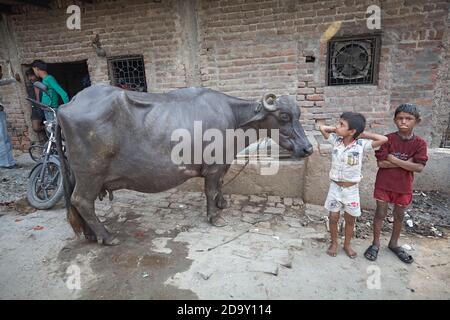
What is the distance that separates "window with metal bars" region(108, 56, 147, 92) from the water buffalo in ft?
9.27

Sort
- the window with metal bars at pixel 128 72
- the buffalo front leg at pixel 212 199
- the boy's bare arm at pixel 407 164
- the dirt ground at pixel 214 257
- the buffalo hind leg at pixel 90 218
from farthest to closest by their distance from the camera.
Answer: the window with metal bars at pixel 128 72, the buffalo front leg at pixel 212 199, the buffalo hind leg at pixel 90 218, the boy's bare arm at pixel 407 164, the dirt ground at pixel 214 257

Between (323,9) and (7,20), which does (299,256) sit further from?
(7,20)

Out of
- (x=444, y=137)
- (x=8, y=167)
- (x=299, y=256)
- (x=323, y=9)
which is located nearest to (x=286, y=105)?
(x=299, y=256)

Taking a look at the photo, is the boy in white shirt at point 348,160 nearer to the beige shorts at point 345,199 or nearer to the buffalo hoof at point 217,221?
the beige shorts at point 345,199

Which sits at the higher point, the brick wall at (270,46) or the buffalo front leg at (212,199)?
the brick wall at (270,46)

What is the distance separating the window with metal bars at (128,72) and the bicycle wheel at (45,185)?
2.22 m

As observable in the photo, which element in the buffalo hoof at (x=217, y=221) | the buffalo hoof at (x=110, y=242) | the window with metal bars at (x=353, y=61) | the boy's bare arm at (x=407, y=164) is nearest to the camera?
the boy's bare arm at (x=407, y=164)

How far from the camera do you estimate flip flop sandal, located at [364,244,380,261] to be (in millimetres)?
3027

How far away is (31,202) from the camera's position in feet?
14.7

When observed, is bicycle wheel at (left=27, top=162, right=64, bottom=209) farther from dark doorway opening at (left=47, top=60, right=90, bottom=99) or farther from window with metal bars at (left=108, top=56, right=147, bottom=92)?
dark doorway opening at (left=47, top=60, right=90, bottom=99)

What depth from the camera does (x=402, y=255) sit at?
3039 millimetres

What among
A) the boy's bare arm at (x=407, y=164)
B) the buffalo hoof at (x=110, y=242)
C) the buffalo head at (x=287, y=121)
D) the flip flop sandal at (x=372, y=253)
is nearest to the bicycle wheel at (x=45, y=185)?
A: the buffalo hoof at (x=110, y=242)

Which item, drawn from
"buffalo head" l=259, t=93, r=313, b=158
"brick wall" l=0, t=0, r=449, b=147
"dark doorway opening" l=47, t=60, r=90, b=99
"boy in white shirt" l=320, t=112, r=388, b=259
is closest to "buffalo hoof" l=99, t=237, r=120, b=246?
"buffalo head" l=259, t=93, r=313, b=158

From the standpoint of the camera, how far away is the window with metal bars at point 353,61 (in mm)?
4848
